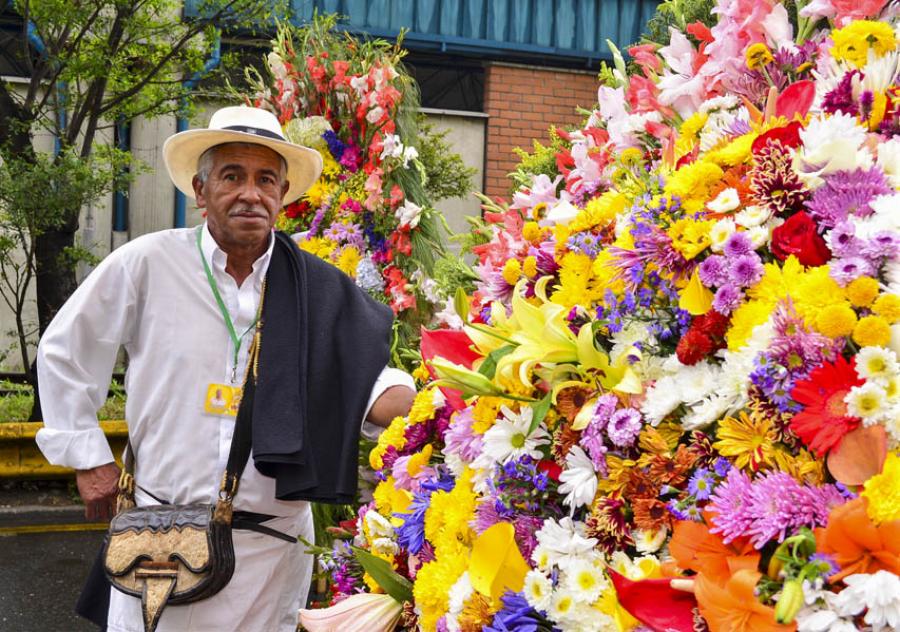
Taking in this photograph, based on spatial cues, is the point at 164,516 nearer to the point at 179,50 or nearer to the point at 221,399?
the point at 221,399

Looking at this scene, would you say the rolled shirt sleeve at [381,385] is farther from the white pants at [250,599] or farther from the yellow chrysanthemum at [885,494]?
the yellow chrysanthemum at [885,494]

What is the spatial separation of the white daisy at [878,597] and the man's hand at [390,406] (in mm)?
1761

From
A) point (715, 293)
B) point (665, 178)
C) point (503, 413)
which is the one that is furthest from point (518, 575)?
point (665, 178)

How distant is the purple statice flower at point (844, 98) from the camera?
1.51 m

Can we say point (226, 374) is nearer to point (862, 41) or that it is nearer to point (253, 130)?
point (253, 130)

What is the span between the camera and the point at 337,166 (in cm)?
477

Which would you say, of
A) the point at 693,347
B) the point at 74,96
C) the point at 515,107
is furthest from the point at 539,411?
the point at 515,107

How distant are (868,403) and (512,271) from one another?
0.76m

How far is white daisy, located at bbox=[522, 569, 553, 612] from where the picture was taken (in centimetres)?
142

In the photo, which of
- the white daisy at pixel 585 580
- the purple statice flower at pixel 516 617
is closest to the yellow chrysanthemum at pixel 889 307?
the white daisy at pixel 585 580

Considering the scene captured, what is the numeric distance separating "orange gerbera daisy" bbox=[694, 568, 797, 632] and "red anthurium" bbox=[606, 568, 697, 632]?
0.06m

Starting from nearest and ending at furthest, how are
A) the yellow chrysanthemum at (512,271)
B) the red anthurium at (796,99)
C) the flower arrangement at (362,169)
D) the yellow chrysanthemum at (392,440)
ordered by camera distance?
the red anthurium at (796,99), the yellow chrysanthemum at (512,271), the yellow chrysanthemum at (392,440), the flower arrangement at (362,169)

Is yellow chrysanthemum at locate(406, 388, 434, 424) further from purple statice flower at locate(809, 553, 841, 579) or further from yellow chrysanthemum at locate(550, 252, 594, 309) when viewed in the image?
purple statice flower at locate(809, 553, 841, 579)

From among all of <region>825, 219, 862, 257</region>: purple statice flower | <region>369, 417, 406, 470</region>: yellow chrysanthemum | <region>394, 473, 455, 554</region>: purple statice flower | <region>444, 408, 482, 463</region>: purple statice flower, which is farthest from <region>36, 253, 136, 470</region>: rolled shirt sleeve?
<region>825, 219, 862, 257</region>: purple statice flower
